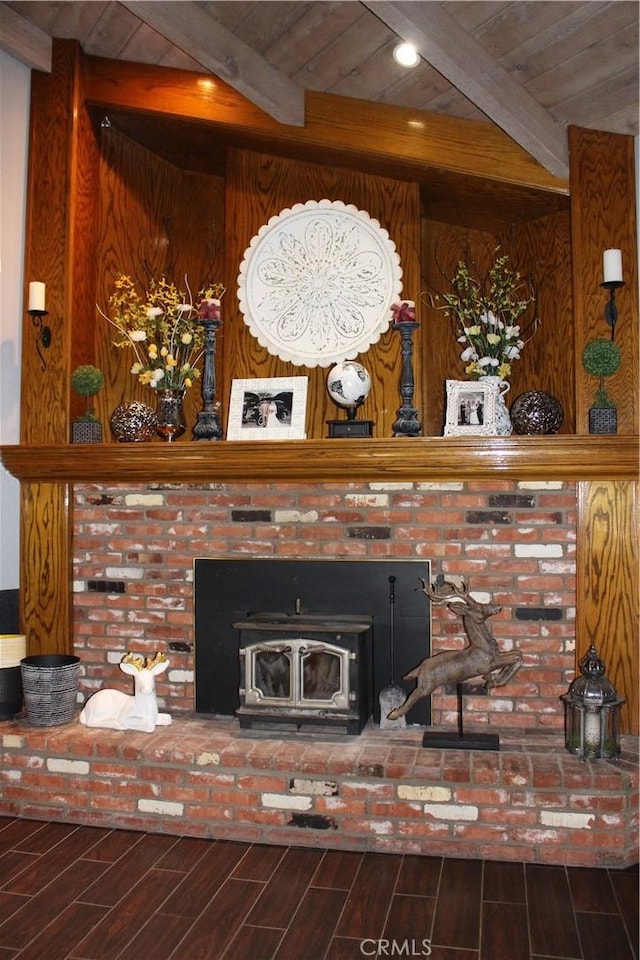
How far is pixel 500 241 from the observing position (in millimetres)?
3619

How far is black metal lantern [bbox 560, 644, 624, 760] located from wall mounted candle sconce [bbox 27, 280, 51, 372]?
2.53 metres

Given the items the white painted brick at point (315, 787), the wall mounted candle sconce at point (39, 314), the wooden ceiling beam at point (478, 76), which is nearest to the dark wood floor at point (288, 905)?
the white painted brick at point (315, 787)

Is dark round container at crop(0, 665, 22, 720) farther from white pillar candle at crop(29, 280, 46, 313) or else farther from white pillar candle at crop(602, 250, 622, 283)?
white pillar candle at crop(602, 250, 622, 283)

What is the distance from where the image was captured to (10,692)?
3.08m

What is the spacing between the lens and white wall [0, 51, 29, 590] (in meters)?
3.33

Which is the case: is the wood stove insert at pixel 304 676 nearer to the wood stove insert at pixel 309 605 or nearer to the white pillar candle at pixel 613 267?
the wood stove insert at pixel 309 605

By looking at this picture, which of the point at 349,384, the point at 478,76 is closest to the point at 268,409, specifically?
the point at 349,384

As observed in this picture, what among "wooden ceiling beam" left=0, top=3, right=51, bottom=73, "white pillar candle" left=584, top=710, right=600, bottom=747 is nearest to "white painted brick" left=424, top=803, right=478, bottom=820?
"white pillar candle" left=584, top=710, right=600, bottom=747

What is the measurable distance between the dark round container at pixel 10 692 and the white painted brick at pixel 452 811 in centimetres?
169

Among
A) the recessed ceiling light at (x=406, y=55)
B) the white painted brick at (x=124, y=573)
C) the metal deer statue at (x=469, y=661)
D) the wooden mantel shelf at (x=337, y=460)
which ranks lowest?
the metal deer statue at (x=469, y=661)

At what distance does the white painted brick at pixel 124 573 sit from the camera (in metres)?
3.31

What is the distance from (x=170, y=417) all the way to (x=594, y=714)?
205 cm

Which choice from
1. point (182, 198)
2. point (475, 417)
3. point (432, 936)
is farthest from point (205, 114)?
point (432, 936)

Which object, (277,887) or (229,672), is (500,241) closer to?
(229,672)
